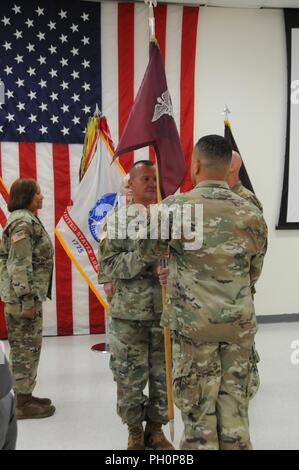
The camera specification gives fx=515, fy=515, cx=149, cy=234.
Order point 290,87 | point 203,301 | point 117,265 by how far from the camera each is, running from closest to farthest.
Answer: point 203,301
point 117,265
point 290,87

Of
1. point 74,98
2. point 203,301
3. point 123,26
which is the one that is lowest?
point 203,301

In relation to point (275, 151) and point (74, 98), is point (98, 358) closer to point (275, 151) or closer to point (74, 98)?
point (74, 98)

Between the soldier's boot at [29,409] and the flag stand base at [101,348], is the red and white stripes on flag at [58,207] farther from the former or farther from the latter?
the soldier's boot at [29,409]

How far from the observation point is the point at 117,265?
2.46 meters

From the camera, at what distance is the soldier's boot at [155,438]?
251cm

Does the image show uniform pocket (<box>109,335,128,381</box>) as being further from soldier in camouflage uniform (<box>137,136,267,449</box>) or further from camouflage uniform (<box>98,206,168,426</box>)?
soldier in camouflage uniform (<box>137,136,267,449</box>)

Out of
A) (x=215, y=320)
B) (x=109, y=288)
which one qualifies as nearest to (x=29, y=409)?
(x=109, y=288)

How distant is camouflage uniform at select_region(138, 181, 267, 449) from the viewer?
6.06 feet

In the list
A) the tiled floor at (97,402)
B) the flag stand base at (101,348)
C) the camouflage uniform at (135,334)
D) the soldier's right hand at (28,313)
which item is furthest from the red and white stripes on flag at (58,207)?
the camouflage uniform at (135,334)

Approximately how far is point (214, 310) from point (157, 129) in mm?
1037

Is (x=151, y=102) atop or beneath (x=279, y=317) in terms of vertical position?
atop

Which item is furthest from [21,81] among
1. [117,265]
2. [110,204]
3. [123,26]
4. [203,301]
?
[203,301]

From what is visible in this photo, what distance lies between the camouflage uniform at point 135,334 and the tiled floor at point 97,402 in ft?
1.08
